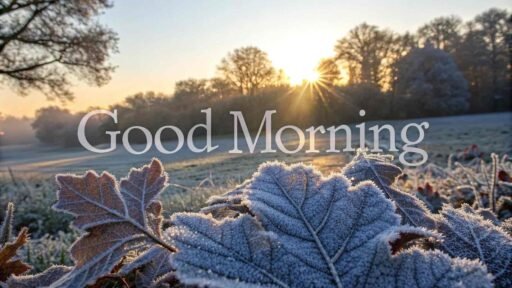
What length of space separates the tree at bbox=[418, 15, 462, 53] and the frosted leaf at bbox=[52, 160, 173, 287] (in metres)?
27.3

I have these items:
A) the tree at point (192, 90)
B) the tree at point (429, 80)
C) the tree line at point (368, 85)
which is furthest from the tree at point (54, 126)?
the tree at point (429, 80)

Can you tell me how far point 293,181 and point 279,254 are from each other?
0.06 metres

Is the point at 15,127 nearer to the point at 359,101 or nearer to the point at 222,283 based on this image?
the point at 359,101

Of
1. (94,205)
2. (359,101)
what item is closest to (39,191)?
(94,205)

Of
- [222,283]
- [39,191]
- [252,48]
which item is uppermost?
[252,48]

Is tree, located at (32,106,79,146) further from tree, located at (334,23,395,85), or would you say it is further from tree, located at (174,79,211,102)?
tree, located at (334,23,395,85)

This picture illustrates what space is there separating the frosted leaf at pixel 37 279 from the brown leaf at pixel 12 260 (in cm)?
4

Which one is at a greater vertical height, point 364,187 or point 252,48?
point 252,48

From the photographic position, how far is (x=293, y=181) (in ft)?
0.88

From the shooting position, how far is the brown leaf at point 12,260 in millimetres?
307

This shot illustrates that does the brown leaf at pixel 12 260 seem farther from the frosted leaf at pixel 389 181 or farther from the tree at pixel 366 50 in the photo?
the tree at pixel 366 50

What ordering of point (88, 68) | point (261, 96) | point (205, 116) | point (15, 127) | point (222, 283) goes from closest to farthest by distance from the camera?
point (222, 283) → point (88, 68) → point (205, 116) → point (261, 96) → point (15, 127)

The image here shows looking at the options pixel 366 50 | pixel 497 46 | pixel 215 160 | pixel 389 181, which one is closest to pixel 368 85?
pixel 366 50

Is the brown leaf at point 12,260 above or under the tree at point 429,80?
under
